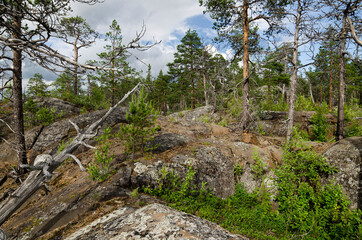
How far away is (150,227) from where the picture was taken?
293cm

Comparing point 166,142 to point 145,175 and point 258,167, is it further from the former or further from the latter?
point 258,167

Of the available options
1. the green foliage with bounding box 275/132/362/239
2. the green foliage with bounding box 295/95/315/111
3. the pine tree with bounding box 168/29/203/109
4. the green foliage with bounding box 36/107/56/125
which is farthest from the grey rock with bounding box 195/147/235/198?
the pine tree with bounding box 168/29/203/109

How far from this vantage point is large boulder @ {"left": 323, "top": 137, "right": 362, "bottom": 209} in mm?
5480

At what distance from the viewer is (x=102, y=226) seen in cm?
325

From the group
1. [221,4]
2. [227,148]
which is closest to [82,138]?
[227,148]

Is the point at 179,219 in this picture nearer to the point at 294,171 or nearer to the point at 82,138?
the point at 82,138

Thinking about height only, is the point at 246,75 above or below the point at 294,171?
above

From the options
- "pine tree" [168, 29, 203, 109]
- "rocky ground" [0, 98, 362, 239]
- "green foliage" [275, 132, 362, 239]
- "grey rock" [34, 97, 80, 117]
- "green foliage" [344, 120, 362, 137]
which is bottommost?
"green foliage" [275, 132, 362, 239]

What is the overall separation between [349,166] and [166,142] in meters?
6.77

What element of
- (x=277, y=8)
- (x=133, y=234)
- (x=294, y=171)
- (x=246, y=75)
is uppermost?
(x=277, y=8)

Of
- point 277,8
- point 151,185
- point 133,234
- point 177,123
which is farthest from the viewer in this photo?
point 177,123

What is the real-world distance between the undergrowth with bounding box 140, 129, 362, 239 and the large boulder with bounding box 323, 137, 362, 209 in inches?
10.7

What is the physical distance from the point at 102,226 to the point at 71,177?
4428mm

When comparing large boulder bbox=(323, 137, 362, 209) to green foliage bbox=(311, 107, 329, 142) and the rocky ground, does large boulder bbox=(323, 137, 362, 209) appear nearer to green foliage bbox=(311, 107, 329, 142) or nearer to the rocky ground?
the rocky ground
